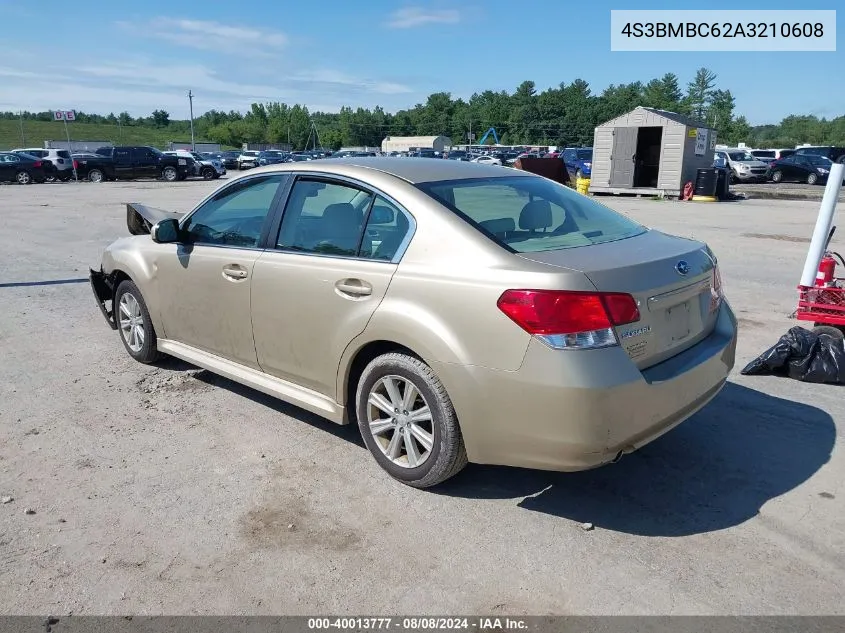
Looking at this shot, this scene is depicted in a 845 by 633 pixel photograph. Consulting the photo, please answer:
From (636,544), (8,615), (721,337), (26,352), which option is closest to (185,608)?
(8,615)

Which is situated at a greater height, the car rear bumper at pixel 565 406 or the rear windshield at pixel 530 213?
the rear windshield at pixel 530 213

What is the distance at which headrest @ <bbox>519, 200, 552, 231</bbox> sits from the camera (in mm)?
3627

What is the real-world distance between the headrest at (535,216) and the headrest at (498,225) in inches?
2.7

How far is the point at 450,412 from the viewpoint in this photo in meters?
3.20

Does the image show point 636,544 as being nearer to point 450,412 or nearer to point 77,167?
point 450,412

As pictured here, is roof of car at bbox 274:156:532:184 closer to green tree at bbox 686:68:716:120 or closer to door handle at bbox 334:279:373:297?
door handle at bbox 334:279:373:297

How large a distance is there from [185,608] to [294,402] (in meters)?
1.48

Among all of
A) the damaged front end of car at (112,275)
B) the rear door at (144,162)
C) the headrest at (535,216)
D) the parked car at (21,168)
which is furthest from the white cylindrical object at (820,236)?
the parked car at (21,168)

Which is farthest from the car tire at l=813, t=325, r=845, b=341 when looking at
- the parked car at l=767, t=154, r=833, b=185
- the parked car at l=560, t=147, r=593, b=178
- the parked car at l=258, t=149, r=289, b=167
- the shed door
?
the parked car at l=258, t=149, r=289, b=167

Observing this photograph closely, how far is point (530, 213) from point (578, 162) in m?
30.6

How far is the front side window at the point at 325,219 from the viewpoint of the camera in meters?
3.69

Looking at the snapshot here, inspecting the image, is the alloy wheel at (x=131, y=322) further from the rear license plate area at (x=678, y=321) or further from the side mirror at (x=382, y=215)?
the rear license plate area at (x=678, y=321)

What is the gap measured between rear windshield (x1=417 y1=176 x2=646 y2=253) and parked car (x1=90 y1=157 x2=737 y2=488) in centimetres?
1

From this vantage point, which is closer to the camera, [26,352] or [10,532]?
[10,532]
